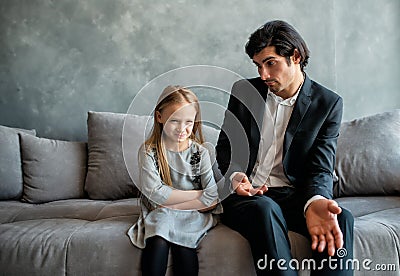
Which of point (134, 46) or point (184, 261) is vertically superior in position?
point (134, 46)

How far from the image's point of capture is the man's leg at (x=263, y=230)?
4.61 ft

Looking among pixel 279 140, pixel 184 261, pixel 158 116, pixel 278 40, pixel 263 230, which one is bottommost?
pixel 184 261

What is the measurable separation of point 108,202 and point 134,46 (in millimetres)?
985

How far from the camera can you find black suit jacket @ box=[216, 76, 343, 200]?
1.75m

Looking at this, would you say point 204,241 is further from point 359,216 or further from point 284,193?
point 359,216

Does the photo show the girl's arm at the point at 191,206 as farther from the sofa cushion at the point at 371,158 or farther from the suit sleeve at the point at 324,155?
the sofa cushion at the point at 371,158

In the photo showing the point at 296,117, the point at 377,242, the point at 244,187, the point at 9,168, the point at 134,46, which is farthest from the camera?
the point at 134,46

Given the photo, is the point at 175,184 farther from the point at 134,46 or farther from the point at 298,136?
the point at 134,46

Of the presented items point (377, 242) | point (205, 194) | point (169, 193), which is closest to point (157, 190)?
point (169, 193)

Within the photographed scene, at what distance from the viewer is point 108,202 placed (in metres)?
2.19

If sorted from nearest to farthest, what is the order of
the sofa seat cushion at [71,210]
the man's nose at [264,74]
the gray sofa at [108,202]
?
1. the gray sofa at [108,202]
2. the man's nose at [264,74]
3. the sofa seat cushion at [71,210]

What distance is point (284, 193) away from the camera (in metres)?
1.73

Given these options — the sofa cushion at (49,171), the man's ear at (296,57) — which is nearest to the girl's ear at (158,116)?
the man's ear at (296,57)

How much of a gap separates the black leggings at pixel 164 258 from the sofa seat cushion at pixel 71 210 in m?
0.34
